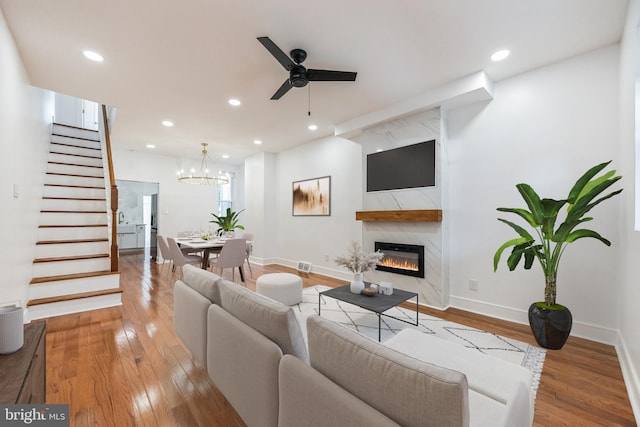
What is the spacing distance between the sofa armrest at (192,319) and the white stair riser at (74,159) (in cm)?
451

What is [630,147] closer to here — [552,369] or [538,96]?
[538,96]

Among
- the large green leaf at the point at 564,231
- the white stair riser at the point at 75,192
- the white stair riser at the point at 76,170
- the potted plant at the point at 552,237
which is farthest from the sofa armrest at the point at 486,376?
the white stair riser at the point at 76,170

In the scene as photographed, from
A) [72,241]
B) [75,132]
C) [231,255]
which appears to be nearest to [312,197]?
[231,255]

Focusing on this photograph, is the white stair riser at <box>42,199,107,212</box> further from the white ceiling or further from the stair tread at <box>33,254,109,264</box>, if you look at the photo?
the white ceiling

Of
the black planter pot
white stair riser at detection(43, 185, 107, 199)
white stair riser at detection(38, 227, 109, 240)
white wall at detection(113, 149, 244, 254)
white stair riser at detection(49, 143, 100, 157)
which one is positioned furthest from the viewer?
white wall at detection(113, 149, 244, 254)

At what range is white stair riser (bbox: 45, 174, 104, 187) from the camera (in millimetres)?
4463

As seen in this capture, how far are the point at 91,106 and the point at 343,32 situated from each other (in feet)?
24.9

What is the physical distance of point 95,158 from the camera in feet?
17.6

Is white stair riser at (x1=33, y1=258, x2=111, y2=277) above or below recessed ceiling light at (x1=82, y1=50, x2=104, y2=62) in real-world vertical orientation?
below

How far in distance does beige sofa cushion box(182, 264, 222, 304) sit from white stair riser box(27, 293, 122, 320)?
2.06 metres

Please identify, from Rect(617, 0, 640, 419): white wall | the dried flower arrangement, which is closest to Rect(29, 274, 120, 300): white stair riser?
the dried flower arrangement

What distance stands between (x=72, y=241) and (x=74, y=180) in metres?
1.49

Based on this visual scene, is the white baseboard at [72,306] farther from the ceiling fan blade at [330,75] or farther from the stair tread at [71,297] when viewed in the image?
the ceiling fan blade at [330,75]

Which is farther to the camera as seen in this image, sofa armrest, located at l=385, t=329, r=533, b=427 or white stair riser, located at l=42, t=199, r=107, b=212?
white stair riser, located at l=42, t=199, r=107, b=212
